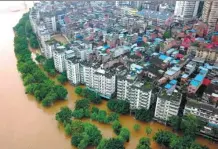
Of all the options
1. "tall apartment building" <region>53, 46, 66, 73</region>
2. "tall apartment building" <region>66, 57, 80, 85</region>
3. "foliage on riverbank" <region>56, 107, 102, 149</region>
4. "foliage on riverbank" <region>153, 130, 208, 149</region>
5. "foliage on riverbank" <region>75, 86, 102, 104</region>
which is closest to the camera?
"foliage on riverbank" <region>153, 130, 208, 149</region>

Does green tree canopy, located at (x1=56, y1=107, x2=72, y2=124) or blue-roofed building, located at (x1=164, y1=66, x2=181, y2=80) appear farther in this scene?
blue-roofed building, located at (x1=164, y1=66, x2=181, y2=80)

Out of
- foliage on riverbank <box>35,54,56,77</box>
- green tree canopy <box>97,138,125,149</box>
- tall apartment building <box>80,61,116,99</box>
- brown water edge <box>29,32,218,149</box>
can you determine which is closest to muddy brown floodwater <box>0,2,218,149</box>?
brown water edge <box>29,32,218,149</box>

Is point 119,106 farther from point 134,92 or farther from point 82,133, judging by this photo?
point 82,133

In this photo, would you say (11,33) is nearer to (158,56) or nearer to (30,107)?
(30,107)

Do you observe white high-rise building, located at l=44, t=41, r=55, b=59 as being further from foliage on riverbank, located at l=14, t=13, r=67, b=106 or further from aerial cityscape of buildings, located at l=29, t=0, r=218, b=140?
foliage on riverbank, located at l=14, t=13, r=67, b=106

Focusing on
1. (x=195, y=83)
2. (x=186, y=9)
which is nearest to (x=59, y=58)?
(x=195, y=83)

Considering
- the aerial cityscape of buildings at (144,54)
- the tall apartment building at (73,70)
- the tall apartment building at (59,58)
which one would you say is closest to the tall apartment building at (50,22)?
the aerial cityscape of buildings at (144,54)
